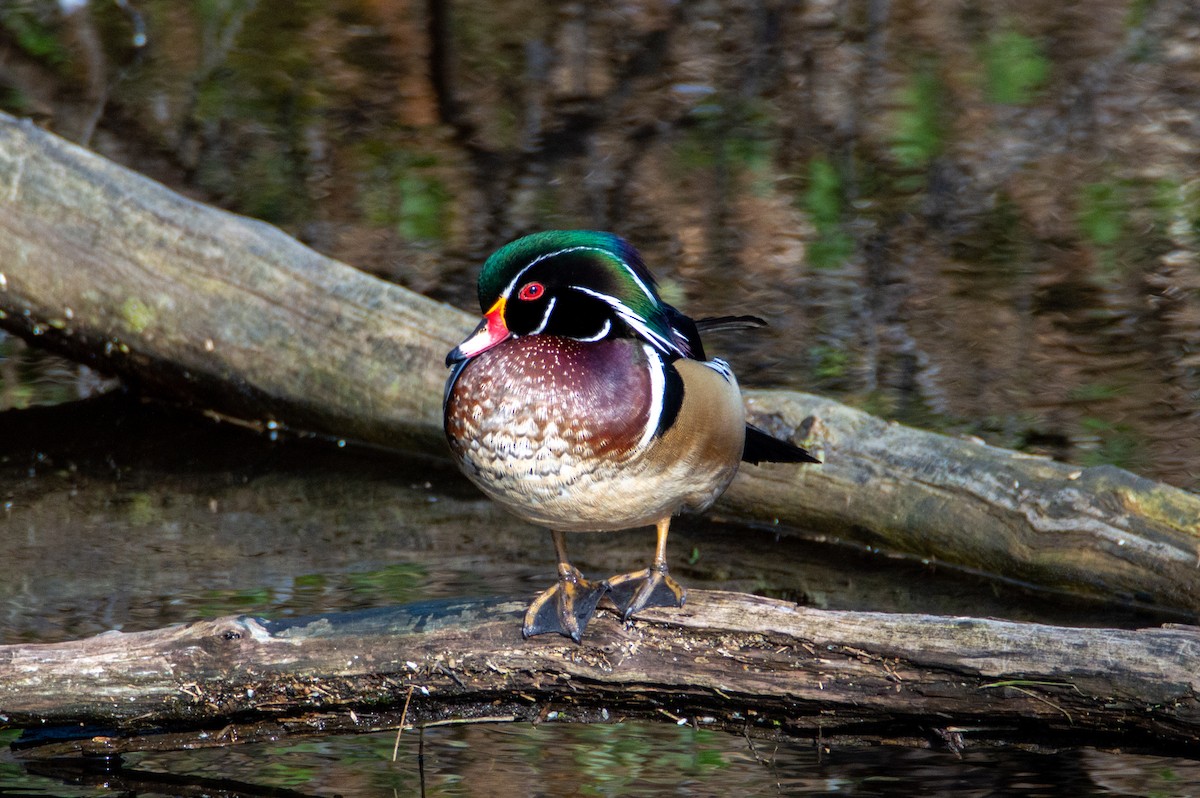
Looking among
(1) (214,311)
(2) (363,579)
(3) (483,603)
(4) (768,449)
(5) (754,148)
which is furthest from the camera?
(5) (754,148)

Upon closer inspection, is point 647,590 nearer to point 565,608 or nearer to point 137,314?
point 565,608

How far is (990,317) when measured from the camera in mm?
6004

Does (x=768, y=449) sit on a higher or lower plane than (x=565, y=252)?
lower

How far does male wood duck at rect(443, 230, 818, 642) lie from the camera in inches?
103

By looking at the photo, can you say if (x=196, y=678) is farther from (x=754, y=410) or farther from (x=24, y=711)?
(x=754, y=410)

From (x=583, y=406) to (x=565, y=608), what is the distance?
420mm

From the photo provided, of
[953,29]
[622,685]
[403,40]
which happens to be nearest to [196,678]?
[622,685]

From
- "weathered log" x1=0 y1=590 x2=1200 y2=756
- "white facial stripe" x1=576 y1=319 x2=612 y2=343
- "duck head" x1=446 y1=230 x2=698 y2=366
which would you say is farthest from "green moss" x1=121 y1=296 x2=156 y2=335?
"white facial stripe" x1=576 y1=319 x2=612 y2=343

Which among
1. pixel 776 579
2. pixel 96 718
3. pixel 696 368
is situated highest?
pixel 696 368

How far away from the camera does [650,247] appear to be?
6727mm

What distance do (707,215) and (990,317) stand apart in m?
1.64

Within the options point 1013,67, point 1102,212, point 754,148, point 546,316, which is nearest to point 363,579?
point 546,316

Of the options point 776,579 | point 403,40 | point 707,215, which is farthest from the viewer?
point 403,40

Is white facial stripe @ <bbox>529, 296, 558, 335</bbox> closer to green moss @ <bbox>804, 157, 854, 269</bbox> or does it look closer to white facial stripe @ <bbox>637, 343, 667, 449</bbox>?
white facial stripe @ <bbox>637, 343, 667, 449</bbox>
